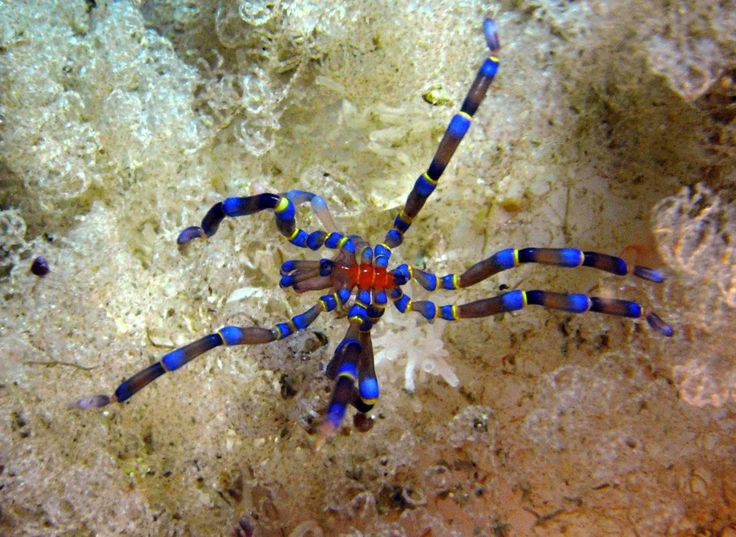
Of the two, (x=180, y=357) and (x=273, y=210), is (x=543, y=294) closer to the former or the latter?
(x=273, y=210)

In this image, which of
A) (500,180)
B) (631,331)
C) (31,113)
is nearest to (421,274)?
(500,180)

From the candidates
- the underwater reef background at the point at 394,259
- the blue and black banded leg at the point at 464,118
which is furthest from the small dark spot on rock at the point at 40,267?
the blue and black banded leg at the point at 464,118

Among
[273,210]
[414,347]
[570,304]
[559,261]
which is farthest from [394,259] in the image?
[570,304]

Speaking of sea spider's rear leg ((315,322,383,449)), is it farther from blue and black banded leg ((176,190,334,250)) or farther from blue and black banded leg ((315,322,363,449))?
blue and black banded leg ((176,190,334,250))

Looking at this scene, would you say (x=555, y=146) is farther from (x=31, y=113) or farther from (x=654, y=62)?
(x=31, y=113)

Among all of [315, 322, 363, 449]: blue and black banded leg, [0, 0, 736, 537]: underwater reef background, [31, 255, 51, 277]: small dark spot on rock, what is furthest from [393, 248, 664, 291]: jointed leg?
[31, 255, 51, 277]: small dark spot on rock

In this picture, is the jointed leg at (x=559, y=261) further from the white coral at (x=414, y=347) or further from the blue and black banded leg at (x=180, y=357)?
the blue and black banded leg at (x=180, y=357)
